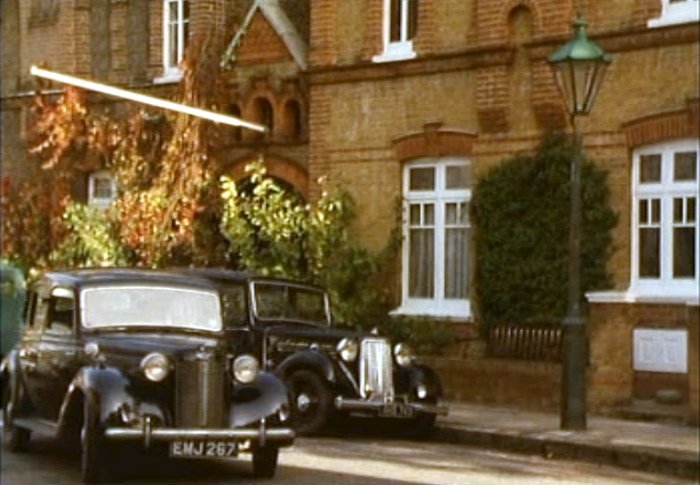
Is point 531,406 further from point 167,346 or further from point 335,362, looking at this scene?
point 167,346

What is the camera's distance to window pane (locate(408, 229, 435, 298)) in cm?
2095

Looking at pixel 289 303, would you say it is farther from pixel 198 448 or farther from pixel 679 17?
pixel 198 448

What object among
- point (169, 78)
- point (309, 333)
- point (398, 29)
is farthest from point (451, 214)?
point (309, 333)

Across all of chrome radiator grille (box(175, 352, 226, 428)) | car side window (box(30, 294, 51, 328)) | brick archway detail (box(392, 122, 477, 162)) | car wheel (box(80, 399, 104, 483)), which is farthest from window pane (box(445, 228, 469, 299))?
car wheel (box(80, 399, 104, 483))

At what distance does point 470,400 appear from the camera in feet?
62.3

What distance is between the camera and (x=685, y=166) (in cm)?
1789

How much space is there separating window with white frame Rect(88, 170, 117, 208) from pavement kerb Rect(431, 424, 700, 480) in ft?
26.3

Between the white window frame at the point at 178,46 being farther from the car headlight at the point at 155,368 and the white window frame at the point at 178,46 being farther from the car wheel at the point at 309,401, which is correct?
the car headlight at the point at 155,368

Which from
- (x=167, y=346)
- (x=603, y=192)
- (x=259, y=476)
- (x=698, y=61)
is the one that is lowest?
(x=259, y=476)

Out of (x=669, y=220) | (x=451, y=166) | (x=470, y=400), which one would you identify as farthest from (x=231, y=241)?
(x=669, y=220)

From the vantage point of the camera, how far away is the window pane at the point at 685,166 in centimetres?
1778

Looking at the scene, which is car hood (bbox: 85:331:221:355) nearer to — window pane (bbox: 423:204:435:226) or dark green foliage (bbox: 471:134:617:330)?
dark green foliage (bbox: 471:134:617:330)

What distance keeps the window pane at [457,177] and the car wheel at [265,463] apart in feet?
26.7

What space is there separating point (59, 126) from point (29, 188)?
100 centimetres
